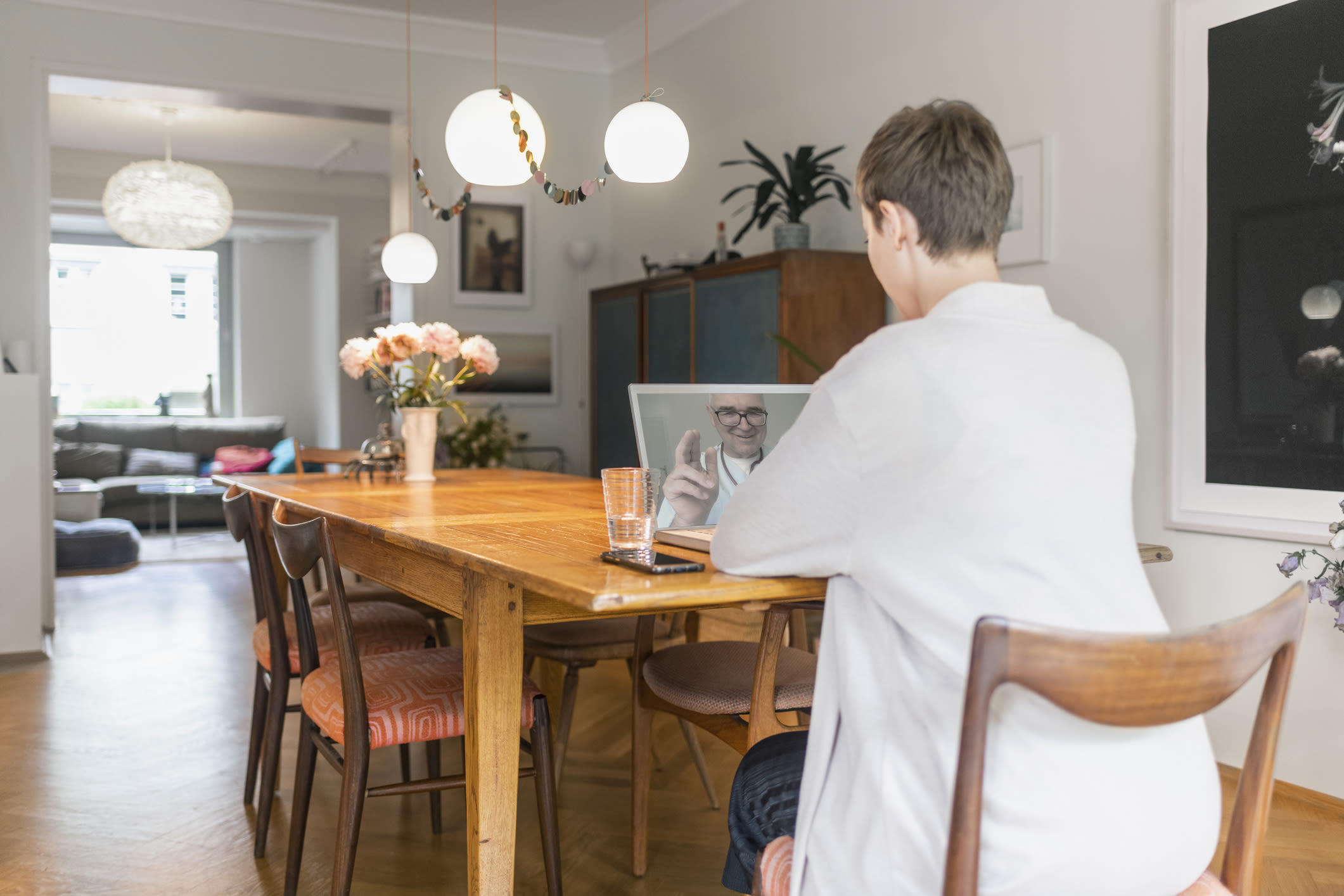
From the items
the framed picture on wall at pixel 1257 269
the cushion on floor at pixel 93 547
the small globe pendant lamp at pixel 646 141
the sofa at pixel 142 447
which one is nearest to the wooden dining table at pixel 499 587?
the small globe pendant lamp at pixel 646 141

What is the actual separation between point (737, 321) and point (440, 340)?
152 centimetres

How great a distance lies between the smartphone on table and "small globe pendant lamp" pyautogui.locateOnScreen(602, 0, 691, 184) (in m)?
1.38

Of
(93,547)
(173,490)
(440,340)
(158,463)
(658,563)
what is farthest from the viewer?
(158,463)

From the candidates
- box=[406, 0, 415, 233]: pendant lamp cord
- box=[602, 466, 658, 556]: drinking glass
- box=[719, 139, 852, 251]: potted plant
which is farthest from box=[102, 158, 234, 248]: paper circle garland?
box=[602, 466, 658, 556]: drinking glass

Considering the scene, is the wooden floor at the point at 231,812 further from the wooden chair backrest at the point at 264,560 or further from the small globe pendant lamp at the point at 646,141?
the small globe pendant lamp at the point at 646,141

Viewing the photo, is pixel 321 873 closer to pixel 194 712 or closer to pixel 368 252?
pixel 194 712

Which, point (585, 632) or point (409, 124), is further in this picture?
point (409, 124)

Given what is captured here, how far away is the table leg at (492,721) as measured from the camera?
157 centimetres

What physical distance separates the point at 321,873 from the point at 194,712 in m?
1.52

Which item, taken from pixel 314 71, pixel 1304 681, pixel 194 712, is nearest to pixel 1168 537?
pixel 1304 681

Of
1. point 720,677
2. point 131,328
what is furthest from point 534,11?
point 131,328

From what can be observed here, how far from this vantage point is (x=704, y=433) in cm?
170

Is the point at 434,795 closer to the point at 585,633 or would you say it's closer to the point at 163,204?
the point at 585,633

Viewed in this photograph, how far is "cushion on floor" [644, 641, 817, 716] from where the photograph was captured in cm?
206
